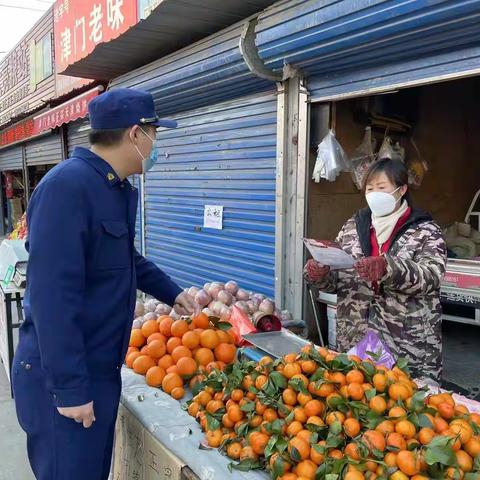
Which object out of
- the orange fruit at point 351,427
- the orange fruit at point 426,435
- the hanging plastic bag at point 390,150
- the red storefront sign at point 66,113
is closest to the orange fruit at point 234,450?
the orange fruit at point 351,427

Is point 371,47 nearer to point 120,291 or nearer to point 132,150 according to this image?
point 132,150

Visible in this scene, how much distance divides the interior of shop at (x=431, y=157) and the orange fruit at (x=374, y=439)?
8.07 ft

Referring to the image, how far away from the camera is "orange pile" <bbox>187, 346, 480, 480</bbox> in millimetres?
1470

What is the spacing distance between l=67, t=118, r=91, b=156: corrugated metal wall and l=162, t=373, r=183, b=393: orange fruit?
6.62 m

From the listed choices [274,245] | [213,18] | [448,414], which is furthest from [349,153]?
[448,414]

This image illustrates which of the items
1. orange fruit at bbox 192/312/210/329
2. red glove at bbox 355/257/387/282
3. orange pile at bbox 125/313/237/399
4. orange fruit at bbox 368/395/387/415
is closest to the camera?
orange fruit at bbox 368/395/387/415

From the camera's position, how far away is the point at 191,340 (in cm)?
259

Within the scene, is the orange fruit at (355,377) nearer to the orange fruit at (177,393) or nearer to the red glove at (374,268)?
the red glove at (374,268)

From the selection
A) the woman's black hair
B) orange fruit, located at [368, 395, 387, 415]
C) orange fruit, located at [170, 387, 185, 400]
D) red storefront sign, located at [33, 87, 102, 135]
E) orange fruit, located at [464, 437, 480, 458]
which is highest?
red storefront sign, located at [33, 87, 102, 135]

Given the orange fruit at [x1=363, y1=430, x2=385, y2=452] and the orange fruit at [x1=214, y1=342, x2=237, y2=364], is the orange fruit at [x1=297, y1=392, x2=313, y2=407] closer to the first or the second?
the orange fruit at [x1=363, y1=430, x2=385, y2=452]

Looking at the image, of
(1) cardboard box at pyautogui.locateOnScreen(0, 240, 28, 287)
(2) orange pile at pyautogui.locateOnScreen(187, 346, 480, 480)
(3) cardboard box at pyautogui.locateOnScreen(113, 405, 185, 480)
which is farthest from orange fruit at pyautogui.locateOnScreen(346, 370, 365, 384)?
(1) cardboard box at pyautogui.locateOnScreen(0, 240, 28, 287)

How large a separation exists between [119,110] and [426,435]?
1607 millimetres

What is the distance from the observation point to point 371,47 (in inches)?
114

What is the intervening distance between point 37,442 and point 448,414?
156 centimetres
